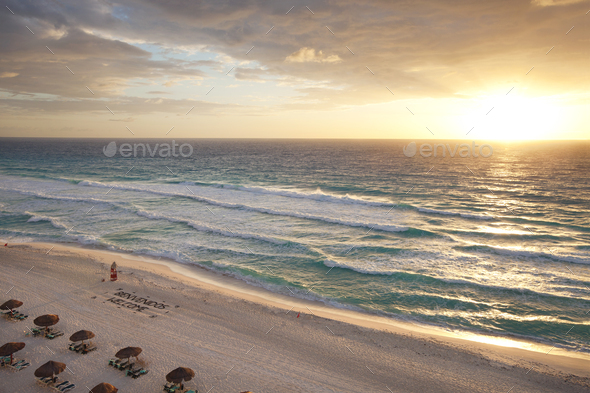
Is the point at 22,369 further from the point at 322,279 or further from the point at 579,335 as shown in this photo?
the point at 579,335

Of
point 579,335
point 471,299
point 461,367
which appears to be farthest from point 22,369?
point 579,335

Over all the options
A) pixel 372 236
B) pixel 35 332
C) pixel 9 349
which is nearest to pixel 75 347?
pixel 9 349

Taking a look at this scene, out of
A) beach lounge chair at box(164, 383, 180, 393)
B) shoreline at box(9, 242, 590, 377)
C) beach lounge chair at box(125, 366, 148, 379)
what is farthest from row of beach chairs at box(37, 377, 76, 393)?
shoreline at box(9, 242, 590, 377)

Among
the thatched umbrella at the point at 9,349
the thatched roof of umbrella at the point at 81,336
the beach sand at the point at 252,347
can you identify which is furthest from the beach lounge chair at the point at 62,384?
the thatched umbrella at the point at 9,349

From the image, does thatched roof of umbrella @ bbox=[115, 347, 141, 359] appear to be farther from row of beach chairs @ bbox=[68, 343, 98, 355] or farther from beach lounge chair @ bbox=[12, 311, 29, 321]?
beach lounge chair @ bbox=[12, 311, 29, 321]

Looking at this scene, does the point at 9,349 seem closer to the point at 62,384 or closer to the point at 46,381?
the point at 46,381

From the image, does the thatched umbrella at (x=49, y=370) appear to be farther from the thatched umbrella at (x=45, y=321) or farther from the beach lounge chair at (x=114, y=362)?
the thatched umbrella at (x=45, y=321)
